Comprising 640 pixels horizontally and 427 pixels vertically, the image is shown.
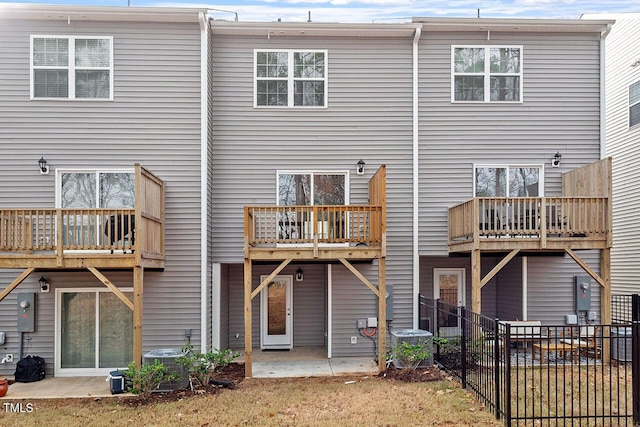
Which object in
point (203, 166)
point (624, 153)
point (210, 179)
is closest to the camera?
point (203, 166)

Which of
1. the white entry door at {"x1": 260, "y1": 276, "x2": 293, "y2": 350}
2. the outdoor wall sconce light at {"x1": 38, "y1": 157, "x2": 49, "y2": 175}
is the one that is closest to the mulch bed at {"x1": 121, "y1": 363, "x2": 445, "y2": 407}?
the white entry door at {"x1": 260, "y1": 276, "x2": 293, "y2": 350}

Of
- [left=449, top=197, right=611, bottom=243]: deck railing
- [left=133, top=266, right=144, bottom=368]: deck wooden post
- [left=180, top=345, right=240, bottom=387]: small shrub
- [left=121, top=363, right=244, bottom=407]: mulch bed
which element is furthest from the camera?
[left=449, top=197, right=611, bottom=243]: deck railing

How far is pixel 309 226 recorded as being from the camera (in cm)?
1069

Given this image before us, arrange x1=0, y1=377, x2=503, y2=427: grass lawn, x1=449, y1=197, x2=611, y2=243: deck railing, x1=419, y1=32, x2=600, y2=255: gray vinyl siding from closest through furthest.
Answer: x1=0, y1=377, x2=503, y2=427: grass lawn → x1=449, y1=197, x2=611, y2=243: deck railing → x1=419, y1=32, x2=600, y2=255: gray vinyl siding

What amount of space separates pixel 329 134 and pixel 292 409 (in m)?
6.19

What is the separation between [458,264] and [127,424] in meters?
8.61

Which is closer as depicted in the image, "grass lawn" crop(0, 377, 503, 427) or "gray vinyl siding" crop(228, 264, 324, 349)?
"grass lawn" crop(0, 377, 503, 427)

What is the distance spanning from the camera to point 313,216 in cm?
1020

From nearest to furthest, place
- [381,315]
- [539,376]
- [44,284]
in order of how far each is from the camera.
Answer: [539,376]
[381,315]
[44,284]

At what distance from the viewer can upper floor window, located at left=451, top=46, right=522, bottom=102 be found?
12.1 meters

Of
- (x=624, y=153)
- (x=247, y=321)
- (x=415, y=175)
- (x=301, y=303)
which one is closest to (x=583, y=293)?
(x=415, y=175)

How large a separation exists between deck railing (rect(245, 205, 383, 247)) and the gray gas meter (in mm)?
5155

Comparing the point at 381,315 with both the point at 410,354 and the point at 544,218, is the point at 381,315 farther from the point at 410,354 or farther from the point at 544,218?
the point at 544,218

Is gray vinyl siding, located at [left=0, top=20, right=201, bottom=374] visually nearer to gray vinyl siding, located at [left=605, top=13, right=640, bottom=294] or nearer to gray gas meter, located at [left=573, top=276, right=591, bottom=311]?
gray gas meter, located at [left=573, top=276, right=591, bottom=311]
